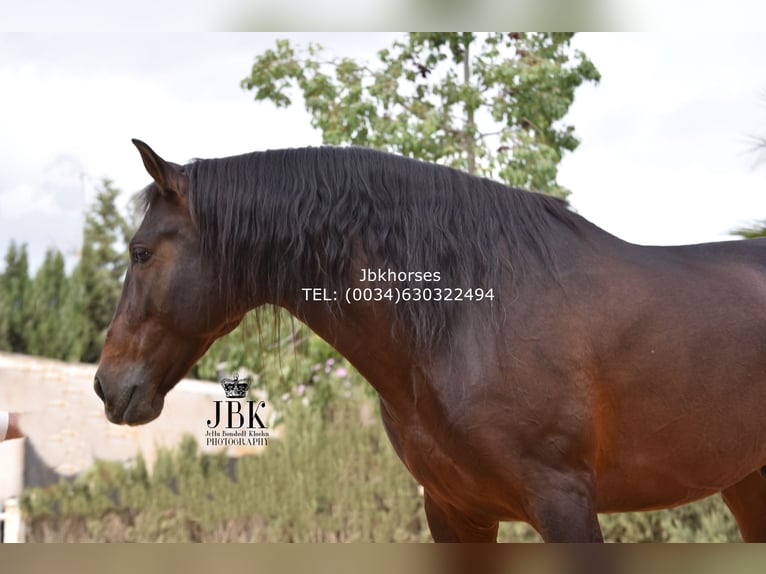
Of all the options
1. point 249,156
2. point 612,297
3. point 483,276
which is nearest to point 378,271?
point 483,276

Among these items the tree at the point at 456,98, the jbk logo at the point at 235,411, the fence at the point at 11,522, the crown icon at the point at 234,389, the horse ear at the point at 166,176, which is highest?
the tree at the point at 456,98

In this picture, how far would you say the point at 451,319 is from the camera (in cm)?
252

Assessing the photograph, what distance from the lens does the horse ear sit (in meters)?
2.52

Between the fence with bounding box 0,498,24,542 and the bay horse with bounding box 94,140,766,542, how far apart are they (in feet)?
9.67

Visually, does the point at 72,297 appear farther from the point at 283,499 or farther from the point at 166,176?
the point at 166,176

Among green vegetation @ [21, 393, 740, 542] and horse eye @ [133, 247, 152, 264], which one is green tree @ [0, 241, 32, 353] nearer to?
green vegetation @ [21, 393, 740, 542]

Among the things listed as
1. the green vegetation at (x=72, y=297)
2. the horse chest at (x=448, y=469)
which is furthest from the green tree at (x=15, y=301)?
the horse chest at (x=448, y=469)

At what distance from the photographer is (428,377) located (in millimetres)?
2486

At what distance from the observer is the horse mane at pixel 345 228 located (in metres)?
2.51

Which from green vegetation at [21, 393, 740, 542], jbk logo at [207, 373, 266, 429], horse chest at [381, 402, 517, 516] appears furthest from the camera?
green vegetation at [21, 393, 740, 542]

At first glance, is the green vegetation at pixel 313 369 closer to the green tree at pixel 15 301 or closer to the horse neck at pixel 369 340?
the green tree at pixel 15 301

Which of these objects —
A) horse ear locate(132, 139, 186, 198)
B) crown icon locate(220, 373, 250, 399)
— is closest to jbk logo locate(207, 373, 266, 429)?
crown icon locate(220, 373, 250, 399)

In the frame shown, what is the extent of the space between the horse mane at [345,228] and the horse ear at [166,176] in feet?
0.13
